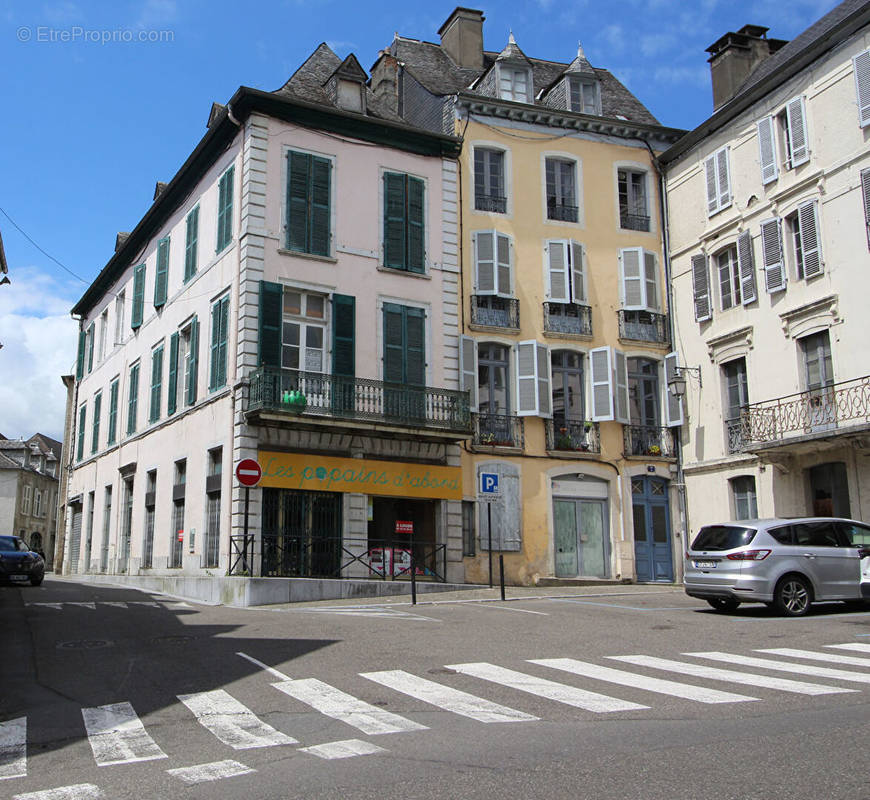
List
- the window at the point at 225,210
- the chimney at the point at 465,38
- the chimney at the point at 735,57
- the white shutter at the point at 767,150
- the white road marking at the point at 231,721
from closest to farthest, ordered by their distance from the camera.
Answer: the white road marking at the point at 231,721
the window at the point at 225,210
the white shutter at the point at 767,150
the chimney at the point at 735,57
the chimney at the point at 465,38

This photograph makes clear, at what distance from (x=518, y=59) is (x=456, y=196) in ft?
15.7

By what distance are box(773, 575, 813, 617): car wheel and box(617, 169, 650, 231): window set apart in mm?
13997

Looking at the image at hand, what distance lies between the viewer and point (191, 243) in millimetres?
24516

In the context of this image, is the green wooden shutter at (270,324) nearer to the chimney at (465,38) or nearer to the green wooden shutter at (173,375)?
the green wooden shutter at (173,375)

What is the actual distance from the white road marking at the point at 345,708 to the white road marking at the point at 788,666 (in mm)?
4128

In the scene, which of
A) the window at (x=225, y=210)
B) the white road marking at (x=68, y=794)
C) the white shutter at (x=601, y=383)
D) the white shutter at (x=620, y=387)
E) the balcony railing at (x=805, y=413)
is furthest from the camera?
the white shutter at (x=620, y=387)

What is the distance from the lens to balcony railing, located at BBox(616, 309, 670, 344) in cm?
2508

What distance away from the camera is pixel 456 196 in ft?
78.4

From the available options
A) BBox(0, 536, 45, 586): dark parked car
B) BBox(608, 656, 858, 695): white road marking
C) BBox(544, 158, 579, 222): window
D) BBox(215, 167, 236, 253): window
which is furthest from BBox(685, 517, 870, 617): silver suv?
BBox(0, 536, 45, 586): dark parked car

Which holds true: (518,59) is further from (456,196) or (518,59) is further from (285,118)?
(285,118)

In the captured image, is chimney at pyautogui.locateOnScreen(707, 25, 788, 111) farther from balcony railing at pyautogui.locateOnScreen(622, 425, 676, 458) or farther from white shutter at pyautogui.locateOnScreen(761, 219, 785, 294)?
balcony railing at pyautogui.locateOnScreen(622, 425, 676, 458)

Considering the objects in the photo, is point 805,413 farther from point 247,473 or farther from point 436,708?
point 436,708

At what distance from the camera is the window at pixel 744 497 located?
73.4 ft

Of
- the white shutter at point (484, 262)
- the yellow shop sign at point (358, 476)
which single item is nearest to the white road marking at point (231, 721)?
the yellow shop sign at point (358, 476)
